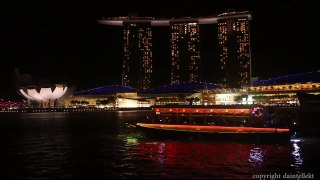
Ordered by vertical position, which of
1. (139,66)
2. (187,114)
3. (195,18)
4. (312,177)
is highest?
(195,18)

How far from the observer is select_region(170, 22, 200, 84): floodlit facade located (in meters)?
184

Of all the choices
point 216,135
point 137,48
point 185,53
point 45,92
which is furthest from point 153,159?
point 137,48

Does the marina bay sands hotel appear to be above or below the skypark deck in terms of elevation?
below

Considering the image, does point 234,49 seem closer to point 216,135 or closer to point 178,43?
point 178,43

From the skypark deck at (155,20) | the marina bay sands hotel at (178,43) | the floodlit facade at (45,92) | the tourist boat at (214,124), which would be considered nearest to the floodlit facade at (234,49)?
the marina bay sands hotel at (178,43)

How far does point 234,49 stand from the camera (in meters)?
171

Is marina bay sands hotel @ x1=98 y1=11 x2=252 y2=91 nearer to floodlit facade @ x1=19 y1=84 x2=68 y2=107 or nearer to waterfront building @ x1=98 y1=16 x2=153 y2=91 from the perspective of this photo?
waterfront building @ x1=98 y1=16 x2=153 y2=91

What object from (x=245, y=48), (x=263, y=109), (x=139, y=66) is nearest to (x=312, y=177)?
(x=263, y=109)

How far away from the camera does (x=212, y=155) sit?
1156 inches

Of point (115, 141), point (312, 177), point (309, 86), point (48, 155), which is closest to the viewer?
point (312, 177)

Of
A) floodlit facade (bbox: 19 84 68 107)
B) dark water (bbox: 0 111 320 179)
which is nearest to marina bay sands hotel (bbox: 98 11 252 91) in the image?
floodlit facade (bbox: 19 84 68 107)

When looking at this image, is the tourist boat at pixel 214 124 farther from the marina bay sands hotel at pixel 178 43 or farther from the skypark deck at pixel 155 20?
the skypark deck at pixel 155 20

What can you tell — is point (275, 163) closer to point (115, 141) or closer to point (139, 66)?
point (115, 141)

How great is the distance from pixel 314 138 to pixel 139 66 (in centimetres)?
15006
